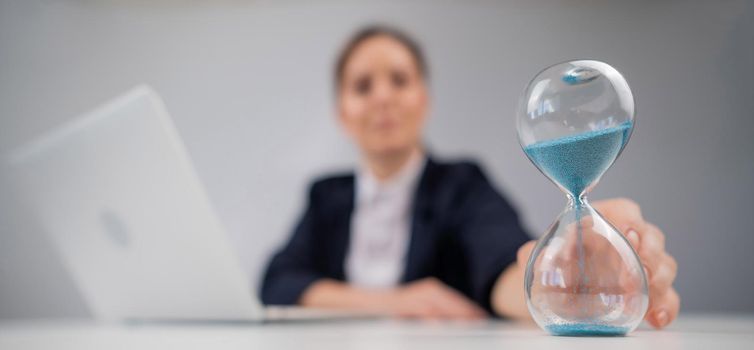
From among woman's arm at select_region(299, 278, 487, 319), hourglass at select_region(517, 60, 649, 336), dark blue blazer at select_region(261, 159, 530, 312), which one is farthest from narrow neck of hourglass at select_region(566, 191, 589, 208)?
woman's arm at select_region(299, 278, 487, 319)

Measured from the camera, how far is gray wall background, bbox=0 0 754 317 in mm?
2484

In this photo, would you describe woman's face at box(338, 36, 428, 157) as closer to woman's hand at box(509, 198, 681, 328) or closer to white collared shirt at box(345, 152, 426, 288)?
white collared shirt at box(345, 152, 426, 288)

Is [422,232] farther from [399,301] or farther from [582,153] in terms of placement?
[582,153]

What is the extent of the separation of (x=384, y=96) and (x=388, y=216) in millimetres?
346

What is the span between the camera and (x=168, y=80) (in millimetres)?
2809

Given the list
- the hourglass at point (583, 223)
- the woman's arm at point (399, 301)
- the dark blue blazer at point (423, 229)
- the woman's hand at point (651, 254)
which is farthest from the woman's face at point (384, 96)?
the hourglass at point (583, 223)

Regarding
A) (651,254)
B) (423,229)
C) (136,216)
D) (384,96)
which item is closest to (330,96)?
(384,96)

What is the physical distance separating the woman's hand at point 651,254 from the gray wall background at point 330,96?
6.14 feet

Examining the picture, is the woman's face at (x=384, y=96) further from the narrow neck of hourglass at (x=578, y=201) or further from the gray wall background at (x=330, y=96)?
the narrow neck of hourglass at (x=578, y=201)

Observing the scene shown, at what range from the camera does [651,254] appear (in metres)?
0.64

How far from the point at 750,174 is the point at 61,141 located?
234 cm

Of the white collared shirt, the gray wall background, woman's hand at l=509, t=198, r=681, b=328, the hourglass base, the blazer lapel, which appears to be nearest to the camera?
the hourglass base

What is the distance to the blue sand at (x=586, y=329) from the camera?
53cm

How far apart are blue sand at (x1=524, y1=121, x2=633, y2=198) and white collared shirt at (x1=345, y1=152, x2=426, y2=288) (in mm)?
1415
